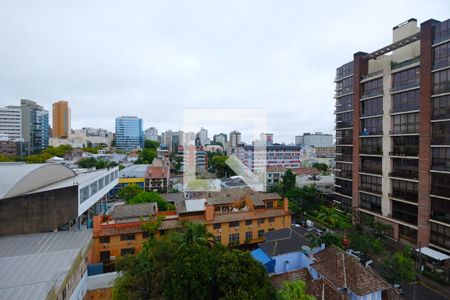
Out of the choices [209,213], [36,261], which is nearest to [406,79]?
[209,213]

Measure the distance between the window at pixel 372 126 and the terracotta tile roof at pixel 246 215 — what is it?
10.0 meters

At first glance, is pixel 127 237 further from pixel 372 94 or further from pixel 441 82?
pixel 441 82

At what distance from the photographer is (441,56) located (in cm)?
1355

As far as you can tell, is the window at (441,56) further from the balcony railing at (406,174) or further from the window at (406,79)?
the balcony railing at (406,174)

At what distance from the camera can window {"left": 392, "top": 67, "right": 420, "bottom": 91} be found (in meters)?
15.1

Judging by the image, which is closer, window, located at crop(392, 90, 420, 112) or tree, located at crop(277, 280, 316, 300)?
tree, located at crop(277, 280, 316, 300)

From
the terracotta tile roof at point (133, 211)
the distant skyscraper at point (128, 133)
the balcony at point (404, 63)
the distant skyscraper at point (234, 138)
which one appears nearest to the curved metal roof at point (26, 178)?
the terracotta tile roof at point (133, 211)

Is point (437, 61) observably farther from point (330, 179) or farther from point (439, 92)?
point (330, 179)

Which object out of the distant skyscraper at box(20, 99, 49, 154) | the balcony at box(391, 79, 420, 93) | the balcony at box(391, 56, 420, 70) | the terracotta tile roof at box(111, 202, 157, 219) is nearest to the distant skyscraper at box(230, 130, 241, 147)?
the distant skyscraper at box(20, 99, 49, 154)

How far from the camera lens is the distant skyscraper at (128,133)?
80.0 meters

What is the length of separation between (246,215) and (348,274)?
24.9 feet

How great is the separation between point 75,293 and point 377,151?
69.8ft

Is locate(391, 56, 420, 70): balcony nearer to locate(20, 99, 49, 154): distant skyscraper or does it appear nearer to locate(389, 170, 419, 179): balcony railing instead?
locate(389, 170, 419, 179): balcony railing

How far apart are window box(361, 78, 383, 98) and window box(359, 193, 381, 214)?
27.9 feet
